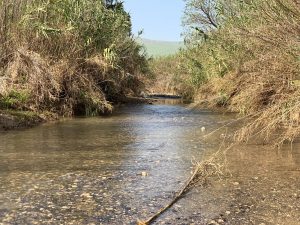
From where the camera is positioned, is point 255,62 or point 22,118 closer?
point 255,62

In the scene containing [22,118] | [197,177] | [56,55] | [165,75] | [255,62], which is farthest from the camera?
[165,75]

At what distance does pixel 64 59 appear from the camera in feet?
75.4

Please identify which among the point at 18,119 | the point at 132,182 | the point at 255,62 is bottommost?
the point at 132,182

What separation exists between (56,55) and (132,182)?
15224 millimetres

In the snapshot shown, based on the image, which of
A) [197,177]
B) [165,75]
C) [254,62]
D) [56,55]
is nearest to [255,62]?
[254,62]

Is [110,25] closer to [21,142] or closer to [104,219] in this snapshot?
[21,142]

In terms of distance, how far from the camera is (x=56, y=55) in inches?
910

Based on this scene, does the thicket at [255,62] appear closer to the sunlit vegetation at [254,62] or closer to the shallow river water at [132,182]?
the sunlit vegetation at [254,62]

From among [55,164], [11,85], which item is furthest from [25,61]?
[55,164]

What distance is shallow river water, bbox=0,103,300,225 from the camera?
702 centimetres

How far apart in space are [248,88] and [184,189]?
11325 mm

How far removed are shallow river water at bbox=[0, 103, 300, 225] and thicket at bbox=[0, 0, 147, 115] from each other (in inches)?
228

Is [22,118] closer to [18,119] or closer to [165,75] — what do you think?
[18,119]

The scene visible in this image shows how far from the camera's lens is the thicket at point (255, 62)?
10.7 meters
